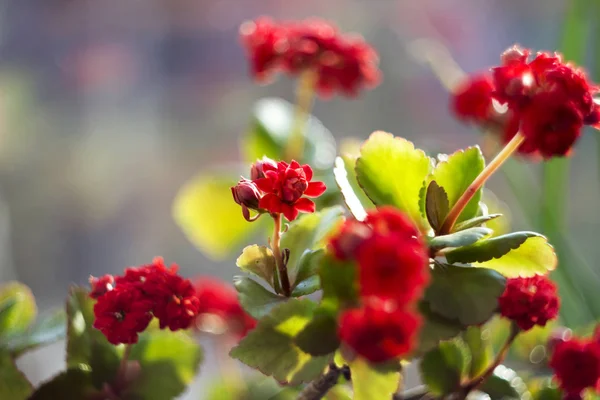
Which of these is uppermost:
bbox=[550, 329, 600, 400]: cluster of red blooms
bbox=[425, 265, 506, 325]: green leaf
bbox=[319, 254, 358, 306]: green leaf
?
bbox=[319, 254, 358, 306]: green leaf

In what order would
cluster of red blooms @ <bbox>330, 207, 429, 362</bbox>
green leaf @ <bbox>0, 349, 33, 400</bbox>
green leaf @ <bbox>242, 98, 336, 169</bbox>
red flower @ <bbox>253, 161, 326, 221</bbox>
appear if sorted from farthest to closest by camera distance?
green leaf @ <bbox>242, 98, 336, 169</bbox>
green leaf @ <bbox>0, 349, 33, 400</bbox>
red flower @ <bbox>253, 161, 326, 221</bbox>
cluster of red blooms @ <bbox>330, 207, 429, 362</bbox>

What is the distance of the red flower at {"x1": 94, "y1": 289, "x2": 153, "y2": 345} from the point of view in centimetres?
39

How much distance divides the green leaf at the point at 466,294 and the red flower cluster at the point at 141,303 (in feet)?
0.48

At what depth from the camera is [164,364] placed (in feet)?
1.59

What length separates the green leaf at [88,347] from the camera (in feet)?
1.49

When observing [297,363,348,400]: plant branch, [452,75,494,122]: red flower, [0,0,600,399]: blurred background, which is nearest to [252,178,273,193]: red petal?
[297,363,348,400]: plant branch

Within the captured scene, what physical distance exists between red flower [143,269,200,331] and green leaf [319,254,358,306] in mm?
110

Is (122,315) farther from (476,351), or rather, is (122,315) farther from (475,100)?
(475,100)

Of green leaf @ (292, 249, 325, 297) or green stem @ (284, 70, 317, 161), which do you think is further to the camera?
green stem @ (284, 70, 317, 161)

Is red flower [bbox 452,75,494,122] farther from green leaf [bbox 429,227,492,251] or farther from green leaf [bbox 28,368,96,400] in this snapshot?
green leaf [bbox 28,368,96,400]

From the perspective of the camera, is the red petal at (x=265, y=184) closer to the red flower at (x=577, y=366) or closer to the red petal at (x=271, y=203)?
the red petal at (x=271, y=203)

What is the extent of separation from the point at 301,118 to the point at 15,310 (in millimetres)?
329

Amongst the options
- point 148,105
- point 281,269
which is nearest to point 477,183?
point 281,269

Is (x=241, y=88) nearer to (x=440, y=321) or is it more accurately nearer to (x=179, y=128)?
(x=179, y=128)
